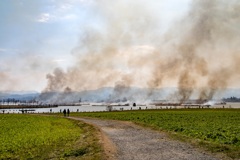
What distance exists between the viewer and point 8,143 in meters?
31.7

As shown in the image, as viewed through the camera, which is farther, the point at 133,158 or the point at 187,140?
the point at 187,140

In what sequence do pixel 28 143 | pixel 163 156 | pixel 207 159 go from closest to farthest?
pixel 207 159, pixel 163 156, pixel 28 143

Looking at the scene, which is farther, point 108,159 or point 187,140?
point 187,140

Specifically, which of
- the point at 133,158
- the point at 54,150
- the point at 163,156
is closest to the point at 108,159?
the point at 133,158

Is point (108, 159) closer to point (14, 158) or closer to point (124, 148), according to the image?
point (124, 148)

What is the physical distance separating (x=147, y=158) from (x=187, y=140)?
9.36 m

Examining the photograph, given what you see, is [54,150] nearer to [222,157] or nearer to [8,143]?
[8,143]

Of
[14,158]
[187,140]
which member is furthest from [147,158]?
[14,158]

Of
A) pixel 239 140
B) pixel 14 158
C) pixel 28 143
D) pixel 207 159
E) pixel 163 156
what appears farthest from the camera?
pixel 28 143

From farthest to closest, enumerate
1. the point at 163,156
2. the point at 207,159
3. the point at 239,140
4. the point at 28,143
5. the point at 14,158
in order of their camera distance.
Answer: the point at 28,143, the point at 239,140, the point at 14,158, the point at 163,156, the point at 207,159

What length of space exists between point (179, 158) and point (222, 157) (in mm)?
2955

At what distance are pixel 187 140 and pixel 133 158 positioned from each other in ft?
32.6

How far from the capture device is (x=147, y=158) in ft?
67.2

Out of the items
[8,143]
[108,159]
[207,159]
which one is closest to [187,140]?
[207,159]
